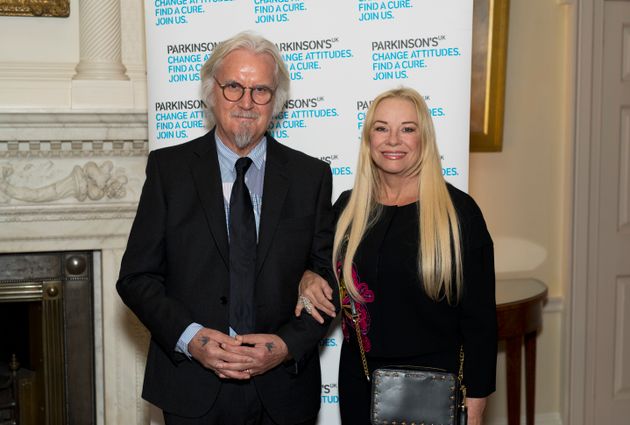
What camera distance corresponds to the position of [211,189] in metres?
2.30

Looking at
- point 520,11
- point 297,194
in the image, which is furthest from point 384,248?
point 520,11

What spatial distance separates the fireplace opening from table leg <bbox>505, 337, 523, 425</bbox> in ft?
6.34

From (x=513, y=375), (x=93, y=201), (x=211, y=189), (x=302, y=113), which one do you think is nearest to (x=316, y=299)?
(x=211, y=189)

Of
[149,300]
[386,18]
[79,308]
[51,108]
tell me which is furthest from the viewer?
[79,308]

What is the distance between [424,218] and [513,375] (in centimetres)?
190

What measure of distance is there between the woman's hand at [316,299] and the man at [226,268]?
0.08ft

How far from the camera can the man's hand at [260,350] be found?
2.18m

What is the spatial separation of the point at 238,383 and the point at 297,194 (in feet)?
1.82

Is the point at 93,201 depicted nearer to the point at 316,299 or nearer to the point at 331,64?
the point at 331,64

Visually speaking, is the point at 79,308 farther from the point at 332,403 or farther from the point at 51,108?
the point at 332,403

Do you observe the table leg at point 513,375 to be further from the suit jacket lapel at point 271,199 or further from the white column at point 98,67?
the white column at point 98,67

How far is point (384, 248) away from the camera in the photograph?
2.34m

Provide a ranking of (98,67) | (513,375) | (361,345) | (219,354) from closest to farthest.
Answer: (219,354) < (361,345) < (98,67) < (513,375)

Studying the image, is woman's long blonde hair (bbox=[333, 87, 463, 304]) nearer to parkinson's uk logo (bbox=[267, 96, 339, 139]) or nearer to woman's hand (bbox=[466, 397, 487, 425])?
woman's hand (bbox=[466, 397, 487, 425])
